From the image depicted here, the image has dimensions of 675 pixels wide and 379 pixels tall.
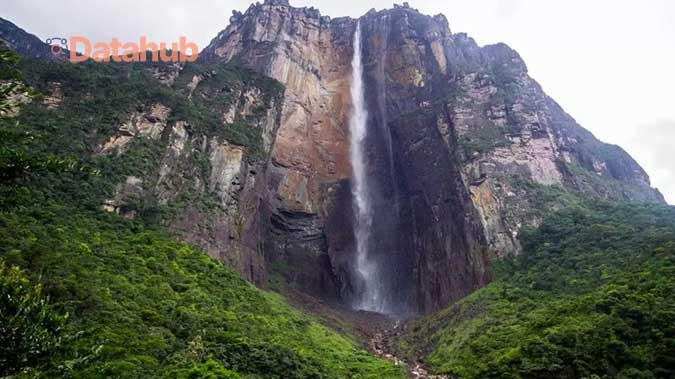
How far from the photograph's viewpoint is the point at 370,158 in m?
54.1

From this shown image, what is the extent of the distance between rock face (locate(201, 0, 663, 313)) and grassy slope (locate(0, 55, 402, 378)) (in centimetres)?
1350

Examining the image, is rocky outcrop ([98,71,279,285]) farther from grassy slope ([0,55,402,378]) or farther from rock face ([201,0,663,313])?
rock face ([201,0,663,313])

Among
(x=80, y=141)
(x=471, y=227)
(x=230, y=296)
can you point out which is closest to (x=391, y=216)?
(x=471, y=227)

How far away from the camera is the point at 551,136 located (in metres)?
47.4

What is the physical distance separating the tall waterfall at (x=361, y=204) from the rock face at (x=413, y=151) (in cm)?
97

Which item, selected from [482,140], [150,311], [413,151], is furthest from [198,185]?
[482,140]

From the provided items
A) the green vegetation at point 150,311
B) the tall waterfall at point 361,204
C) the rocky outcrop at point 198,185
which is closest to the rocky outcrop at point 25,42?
the rocky outcrop at point 198,185

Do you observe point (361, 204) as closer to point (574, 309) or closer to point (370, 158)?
point (370, 158)

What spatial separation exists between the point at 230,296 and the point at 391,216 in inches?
1038

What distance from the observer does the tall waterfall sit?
42950 mm

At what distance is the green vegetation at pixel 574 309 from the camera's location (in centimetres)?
1728

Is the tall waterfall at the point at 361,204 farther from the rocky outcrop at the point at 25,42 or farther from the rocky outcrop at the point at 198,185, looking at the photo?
the rocky outcrop at the point at 25,42

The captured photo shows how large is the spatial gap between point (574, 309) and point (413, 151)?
29458 millimetres

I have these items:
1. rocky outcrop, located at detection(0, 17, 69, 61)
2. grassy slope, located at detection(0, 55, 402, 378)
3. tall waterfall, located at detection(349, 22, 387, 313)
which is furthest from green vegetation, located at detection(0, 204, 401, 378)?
rocky outcrop, located at detection(0, 17, 69, 61)
